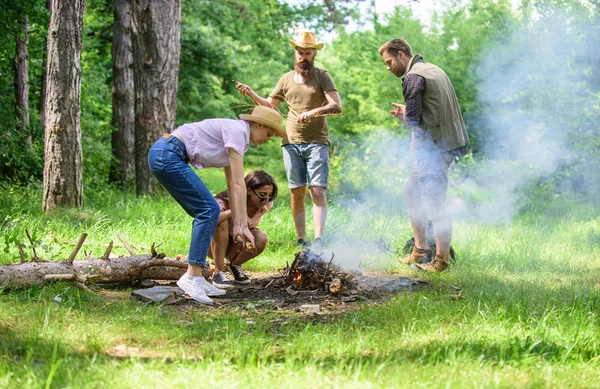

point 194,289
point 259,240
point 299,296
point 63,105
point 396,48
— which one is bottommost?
point 299,296

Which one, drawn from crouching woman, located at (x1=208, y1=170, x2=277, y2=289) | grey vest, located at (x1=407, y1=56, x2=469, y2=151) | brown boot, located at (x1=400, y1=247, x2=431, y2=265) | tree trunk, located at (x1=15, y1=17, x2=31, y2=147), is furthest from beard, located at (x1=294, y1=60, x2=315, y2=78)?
tree trunk, located at (x1=15, y1=17, x2=31, y2=147)

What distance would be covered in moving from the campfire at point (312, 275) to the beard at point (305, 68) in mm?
2319

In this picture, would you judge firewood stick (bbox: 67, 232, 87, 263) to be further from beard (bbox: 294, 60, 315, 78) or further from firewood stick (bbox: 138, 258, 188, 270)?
beard (bbox: 294, 60, 315, 78)

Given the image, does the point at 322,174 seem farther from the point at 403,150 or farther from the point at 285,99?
the point at 403,150

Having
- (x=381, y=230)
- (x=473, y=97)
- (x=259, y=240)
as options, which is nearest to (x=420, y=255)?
(x=381, y=230)

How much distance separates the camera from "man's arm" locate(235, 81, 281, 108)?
6961mm

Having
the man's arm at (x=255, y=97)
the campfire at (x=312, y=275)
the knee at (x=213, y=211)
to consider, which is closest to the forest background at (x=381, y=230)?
the man's arm at (x=255, y=97)

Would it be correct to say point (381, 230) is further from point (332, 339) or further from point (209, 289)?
point (332, 339)

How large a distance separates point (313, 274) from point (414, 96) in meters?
1.96

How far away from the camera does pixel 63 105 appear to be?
8.62 m

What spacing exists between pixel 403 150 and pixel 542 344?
9483mm

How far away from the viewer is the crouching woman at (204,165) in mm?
5141

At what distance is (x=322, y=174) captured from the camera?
7.41 meters

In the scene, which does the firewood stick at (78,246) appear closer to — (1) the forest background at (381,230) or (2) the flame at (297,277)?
(1) the forest background at (381,230)
